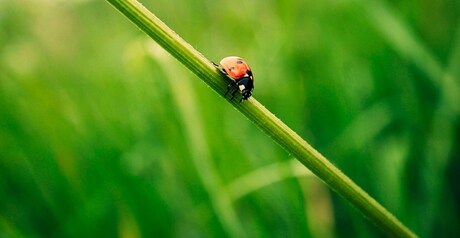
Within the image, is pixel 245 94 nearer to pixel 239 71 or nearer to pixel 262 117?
pixel 262 117

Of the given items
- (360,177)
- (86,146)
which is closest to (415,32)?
(360,177)

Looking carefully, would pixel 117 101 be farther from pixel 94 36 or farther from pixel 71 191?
pixel 94 36

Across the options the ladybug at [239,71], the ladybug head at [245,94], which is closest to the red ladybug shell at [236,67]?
the ladybug at [239,71]

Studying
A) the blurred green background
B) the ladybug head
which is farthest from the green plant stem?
the blurred green background

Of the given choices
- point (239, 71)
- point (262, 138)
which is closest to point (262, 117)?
point (239, 71)

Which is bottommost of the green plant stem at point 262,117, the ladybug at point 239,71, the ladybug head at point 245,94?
the green plant stem at point 262,117

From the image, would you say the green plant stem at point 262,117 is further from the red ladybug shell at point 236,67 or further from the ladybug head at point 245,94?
the red ladybug shell at point 236,67
